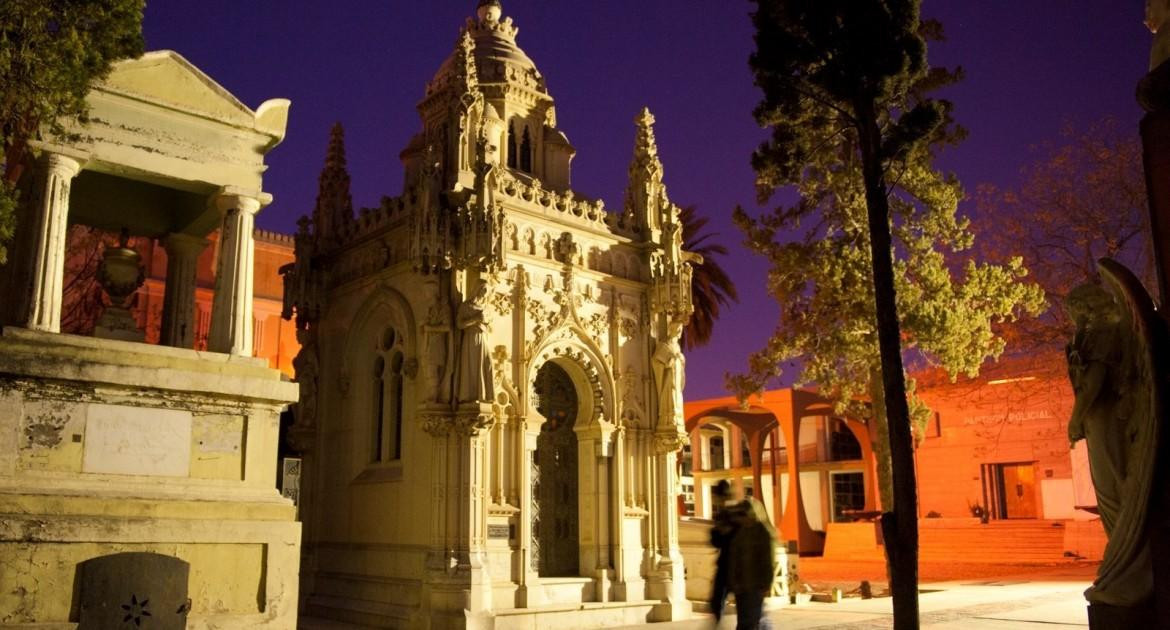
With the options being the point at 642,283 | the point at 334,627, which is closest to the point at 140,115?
the point at 334,627

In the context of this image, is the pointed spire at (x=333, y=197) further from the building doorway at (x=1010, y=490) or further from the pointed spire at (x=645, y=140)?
the building doorway at (x=1010, y=490)

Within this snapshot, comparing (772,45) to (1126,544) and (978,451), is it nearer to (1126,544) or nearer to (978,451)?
(1126,544)

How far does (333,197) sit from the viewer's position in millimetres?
20016

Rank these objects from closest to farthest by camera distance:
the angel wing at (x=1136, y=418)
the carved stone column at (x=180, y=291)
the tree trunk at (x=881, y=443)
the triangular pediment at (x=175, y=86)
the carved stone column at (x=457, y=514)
A: the angel wing at (x=1136, y=418) → the triangular pediment at (x=175, y=86) → the carved stone column at (x=180, y=291) → the carved stone column at (x=457, y=514) → the tree trunk at (x=881, y=443)

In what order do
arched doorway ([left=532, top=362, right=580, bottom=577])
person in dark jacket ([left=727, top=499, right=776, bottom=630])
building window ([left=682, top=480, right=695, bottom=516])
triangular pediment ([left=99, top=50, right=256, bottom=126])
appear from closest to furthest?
person in dark jacket ([left=727, top=499, right=776, bottom=630]) → triangular pediment ([left=99, top=50, right=256, bottom=126]) → arched doorway ([left=532, top=362, right=580, bottom=577]) → building window ([left=682, top=480, right=695, bottom=516])

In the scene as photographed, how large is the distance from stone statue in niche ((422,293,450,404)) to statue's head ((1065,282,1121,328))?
10.2m

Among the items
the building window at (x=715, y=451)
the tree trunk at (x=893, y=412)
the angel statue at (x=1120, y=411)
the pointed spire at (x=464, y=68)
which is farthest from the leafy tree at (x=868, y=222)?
the building window at (x=715, y=451)

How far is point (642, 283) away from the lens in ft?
63.5

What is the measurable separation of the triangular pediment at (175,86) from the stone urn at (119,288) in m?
2.02

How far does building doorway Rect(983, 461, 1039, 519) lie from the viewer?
3641 centimetres

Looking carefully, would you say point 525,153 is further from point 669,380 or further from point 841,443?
point 841,443

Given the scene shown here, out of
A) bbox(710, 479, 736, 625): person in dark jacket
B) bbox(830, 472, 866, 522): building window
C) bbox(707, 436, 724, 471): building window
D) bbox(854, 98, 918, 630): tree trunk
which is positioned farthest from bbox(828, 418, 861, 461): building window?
bbox(710, 479, 736, 625): person in dark jacket

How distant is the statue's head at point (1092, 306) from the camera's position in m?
7.45

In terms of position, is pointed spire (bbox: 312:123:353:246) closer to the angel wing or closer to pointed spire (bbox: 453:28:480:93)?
pointed spire (bbox: 453:28:480:93)
